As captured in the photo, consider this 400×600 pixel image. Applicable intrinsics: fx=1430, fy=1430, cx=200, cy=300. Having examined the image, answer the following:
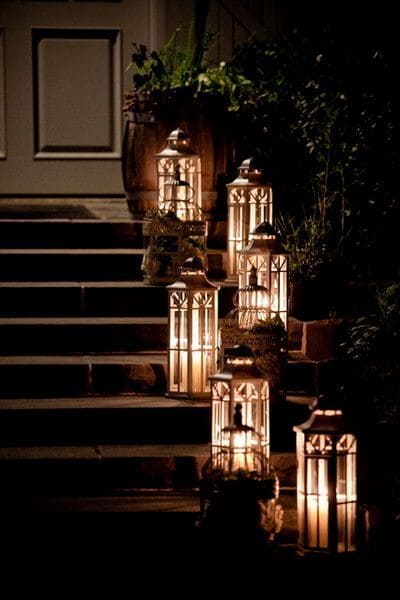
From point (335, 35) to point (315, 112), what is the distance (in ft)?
2.94

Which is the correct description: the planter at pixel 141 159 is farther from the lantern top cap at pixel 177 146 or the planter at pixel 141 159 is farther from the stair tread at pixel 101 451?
the stair tread at pixel 101 451

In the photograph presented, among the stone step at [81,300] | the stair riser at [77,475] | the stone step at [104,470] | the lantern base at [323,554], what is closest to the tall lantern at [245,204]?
the stone step at [81,300]

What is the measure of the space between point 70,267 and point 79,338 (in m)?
0.76

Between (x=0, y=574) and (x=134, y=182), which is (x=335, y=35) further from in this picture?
(x=0, y=574)

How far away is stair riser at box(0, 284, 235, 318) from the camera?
300 inches

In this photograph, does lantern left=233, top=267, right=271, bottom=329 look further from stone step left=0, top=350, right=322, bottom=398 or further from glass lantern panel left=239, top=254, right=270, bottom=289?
stone step left=0, top=350, right=322, bottom=398

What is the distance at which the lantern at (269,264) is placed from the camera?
271 inches

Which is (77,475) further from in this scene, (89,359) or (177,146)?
(177,146)

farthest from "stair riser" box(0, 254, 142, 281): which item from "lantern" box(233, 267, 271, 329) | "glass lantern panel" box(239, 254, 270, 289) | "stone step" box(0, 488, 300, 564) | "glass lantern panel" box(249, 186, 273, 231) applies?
"stone step" box(0, 488, 300, 564)

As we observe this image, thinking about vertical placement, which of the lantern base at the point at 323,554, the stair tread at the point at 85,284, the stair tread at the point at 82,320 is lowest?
the lantern base at the point at 323,554

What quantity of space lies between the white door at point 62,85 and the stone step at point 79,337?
7.94 feet

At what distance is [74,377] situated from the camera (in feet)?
22.9

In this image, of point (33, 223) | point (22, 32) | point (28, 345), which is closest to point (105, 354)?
point (28, 345)

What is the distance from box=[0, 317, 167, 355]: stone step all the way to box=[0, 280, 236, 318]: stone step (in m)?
0.29
